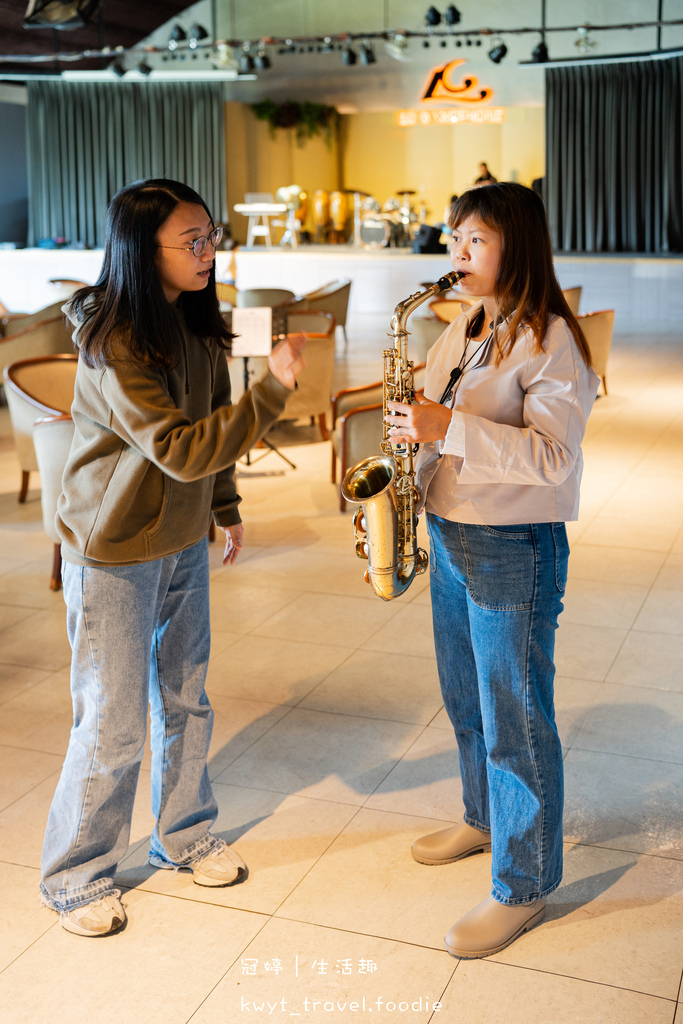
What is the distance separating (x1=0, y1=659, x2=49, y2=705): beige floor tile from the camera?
141 inches

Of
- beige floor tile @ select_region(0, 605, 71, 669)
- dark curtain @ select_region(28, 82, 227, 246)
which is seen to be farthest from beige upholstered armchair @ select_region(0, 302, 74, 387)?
dark curtain @ select_region(28, 82, 227, 246)

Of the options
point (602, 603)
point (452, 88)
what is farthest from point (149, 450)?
point (452, 88)

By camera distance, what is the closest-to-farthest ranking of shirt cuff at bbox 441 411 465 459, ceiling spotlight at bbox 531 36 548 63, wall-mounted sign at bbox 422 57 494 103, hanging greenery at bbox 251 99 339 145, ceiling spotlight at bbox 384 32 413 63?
1. shirt cuff at bbox 441 411 465 459
2. ceiling spotlight at bbox 531 36 548 63
3. ceiling spotlight at bbox 384 32 413 63
4. wall-mounted sign at bbox 422 57 494 103
5. hanging greenery at bbox 251 99 339 145

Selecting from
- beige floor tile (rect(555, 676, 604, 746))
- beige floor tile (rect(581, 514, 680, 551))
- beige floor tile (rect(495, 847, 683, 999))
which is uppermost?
beige floor tile (rect(581, 514, 680, 551))

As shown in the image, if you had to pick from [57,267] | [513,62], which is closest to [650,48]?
[513,62]

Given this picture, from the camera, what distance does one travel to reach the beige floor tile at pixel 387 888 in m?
2.29

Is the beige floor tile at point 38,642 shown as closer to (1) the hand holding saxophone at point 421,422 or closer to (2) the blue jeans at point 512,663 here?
(2) the blue jeans at point 512,663

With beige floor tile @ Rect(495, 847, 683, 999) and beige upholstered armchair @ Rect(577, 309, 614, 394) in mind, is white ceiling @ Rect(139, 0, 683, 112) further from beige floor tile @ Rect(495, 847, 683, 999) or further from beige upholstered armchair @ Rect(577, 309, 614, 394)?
beige floor tile @ Rect(495, 847, 683, 999)

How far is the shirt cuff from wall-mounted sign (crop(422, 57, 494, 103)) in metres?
16.6

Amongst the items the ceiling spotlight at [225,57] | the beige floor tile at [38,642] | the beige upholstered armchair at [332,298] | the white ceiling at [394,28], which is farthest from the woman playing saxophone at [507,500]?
the white ceiling at [394,28]

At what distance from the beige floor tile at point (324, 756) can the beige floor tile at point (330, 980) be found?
62 cm

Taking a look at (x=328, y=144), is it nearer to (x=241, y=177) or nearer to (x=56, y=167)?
(x=241, y=177)

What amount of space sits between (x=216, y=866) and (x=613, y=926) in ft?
3.08

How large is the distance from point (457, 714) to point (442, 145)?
1917 cm
